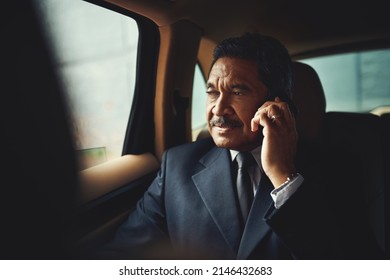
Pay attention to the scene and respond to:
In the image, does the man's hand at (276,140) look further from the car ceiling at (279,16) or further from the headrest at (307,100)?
the car ceiling at (279,16)

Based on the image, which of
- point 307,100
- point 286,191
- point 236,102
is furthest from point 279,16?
point 286,191

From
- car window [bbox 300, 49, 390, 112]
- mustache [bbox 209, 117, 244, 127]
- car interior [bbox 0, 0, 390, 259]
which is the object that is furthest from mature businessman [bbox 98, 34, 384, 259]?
car window [bbox 300, 49, 390, 112]

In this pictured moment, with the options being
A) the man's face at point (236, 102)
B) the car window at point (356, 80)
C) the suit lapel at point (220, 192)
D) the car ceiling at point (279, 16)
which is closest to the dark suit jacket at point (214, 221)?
the suit lapel at point (220, 192)

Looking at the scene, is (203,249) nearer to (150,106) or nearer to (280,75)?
(280,75)

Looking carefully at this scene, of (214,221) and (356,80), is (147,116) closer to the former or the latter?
(214,221)

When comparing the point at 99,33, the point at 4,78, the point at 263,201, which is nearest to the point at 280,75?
the point at 263,201

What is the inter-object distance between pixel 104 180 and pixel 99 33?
529 mm

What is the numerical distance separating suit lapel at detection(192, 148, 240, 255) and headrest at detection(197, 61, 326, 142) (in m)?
0.30

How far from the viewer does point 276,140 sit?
91 cm

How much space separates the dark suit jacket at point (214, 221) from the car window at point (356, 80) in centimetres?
67

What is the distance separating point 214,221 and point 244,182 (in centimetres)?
15
